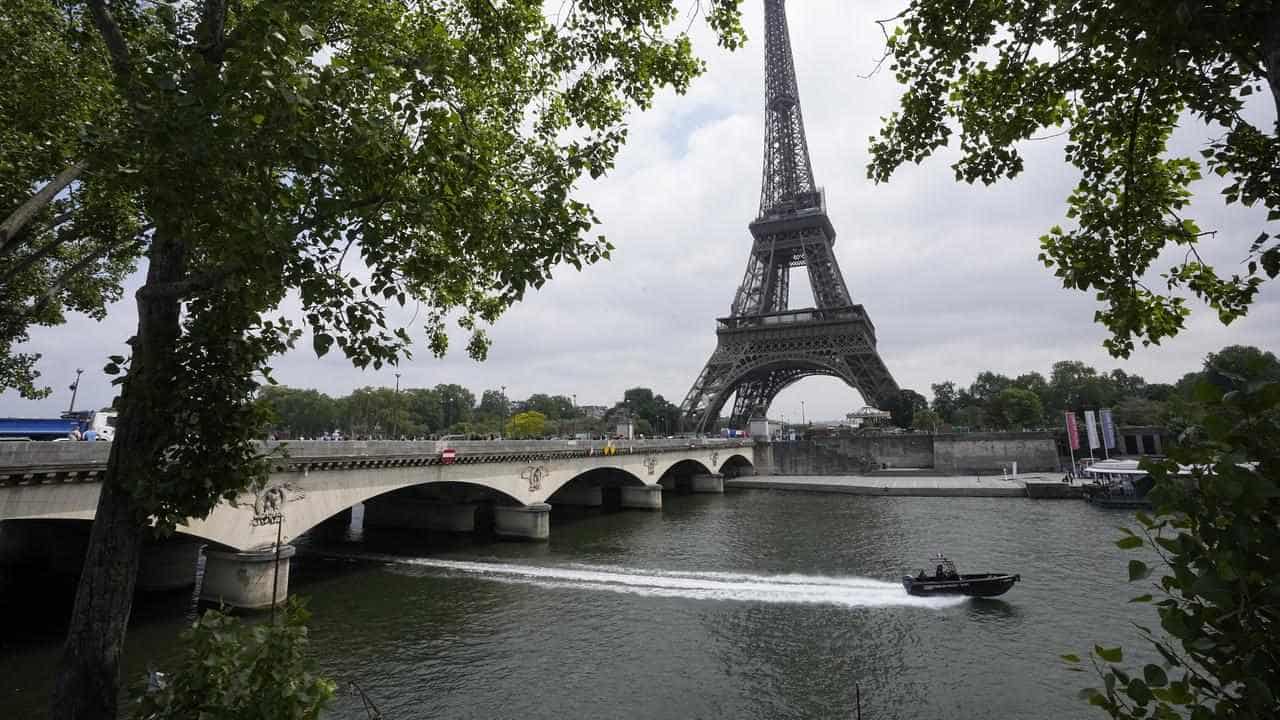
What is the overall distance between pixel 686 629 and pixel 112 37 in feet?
59.1

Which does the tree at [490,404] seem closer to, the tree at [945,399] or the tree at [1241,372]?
the tree at [945,399]

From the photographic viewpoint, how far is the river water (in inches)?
537

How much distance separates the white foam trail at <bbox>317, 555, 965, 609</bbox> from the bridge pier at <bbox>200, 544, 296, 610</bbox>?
26.1ft

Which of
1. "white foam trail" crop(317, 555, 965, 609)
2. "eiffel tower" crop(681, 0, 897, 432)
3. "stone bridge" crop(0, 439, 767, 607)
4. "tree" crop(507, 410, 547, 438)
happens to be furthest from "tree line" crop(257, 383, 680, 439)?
"white foam trail" crop(317, 555, 965, 609)

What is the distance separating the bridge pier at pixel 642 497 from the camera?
48.7 m

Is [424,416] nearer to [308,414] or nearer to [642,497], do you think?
[308,414]

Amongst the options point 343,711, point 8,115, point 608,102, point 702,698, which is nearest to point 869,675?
point 702,698

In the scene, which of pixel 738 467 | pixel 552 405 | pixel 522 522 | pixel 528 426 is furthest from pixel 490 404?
pixel 522 522

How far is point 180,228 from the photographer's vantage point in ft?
16.0

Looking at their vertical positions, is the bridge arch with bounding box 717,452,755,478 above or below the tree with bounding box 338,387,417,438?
below

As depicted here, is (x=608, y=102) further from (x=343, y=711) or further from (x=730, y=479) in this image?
(x=730, y=479)

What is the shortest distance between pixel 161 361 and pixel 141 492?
1.14m

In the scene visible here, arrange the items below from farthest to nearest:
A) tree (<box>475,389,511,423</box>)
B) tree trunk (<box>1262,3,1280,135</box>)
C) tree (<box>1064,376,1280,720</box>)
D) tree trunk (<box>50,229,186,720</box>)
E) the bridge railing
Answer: tree (<box>475,389,511,423</box>), the bridge railing, tree trunk (<box>50,229,186,720</box>), tree trunk (<box>1262,3,1280,135</box>), tree (<box>1064,376,1280,720</box>)

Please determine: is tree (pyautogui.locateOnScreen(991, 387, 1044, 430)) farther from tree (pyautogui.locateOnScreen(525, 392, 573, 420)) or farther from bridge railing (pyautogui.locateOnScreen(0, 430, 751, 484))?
tree (pyautogui.locateOnScreen(525, 392, 573, 420))
